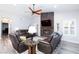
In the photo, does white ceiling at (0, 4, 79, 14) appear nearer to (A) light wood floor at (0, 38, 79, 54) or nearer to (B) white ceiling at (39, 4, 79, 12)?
(B) white ceiling at (39, 4, 79, 12)

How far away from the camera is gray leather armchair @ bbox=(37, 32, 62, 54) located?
8.43 feet

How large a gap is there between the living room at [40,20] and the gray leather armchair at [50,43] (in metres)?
0.07

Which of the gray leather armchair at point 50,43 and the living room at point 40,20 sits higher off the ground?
the living room at point 40,20

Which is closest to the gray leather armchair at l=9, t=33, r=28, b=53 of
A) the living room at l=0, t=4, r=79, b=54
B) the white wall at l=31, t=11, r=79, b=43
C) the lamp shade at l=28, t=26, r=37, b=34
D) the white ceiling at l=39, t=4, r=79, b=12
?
the living room at l=0, t=4, r=79, b=54

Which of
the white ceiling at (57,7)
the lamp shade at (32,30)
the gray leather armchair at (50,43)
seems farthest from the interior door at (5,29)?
the white ceiling at (57,7)

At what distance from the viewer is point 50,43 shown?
260 cm

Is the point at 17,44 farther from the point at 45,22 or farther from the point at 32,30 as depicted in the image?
the point at 45,22

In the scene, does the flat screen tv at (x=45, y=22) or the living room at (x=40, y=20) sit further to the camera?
the flat screen tv at (x=45, y=22)

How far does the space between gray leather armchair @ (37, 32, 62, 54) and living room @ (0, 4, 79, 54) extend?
67 millimetres

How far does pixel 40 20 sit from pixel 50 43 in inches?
22.5

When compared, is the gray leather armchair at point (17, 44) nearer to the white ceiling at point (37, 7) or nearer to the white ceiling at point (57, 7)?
the white ceiling at point (37, 7)

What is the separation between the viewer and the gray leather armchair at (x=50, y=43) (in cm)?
257

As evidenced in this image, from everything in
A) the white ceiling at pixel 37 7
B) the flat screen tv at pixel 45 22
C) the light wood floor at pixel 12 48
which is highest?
the white ceiling at pixel 37 7
